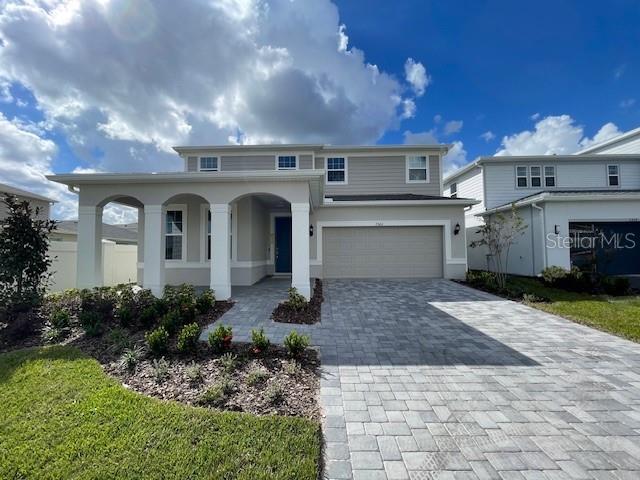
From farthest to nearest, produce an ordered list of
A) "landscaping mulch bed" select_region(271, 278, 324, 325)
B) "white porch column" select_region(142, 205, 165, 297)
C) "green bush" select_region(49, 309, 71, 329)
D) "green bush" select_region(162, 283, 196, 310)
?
"white porch column" select_region(142, 205, 165, 297) → "landscaping mulch bed" select_region(271, 278, 324, 325) → "green bush" select_region(162, 283, 196, 310) → "green bush" select_region(49, 309, 71, 329)

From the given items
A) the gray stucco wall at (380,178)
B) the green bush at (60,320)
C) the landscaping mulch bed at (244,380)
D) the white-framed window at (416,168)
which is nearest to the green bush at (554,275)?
the gray stucco wall at (380,178)

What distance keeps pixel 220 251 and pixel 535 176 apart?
15722 millimetres

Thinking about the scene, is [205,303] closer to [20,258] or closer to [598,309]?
A: [20,258]

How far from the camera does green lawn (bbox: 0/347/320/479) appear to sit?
2.11 meters

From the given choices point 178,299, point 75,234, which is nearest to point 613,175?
point 178,299

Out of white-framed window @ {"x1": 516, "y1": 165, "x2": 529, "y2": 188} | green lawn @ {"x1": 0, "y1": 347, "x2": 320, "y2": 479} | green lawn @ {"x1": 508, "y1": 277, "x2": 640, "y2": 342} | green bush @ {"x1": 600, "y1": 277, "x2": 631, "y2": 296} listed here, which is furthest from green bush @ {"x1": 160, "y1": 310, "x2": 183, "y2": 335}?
white-framed window @ {"x1": 516, "y1": 165, "x2": 529, "y2": 188}

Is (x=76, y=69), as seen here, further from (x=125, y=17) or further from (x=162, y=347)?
(x=162, y=347)

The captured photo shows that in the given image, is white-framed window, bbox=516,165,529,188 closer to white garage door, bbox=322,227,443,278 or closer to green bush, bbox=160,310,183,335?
white garage door, bbox=322,227,443,278

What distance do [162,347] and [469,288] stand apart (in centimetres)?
919

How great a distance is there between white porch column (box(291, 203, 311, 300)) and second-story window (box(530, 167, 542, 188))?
44.2 feet

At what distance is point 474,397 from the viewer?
3.16 meters

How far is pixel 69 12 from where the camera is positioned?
699 cm

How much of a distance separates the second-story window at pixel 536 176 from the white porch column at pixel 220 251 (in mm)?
15149

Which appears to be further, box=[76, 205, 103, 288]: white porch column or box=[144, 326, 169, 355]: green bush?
box=[76, 205, 103, 288]: white porch column
